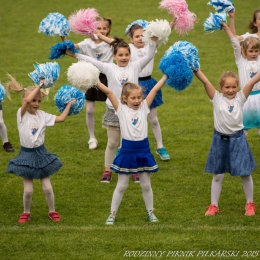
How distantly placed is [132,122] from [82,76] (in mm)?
746

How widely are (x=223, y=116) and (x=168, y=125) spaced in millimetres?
4417

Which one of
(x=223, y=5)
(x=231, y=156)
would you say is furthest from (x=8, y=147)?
(x=231, y=156)

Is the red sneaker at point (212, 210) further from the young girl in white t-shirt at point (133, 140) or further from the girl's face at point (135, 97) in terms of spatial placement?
the girl's face at point (135, 97)

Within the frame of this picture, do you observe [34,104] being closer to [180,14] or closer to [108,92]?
[108,92]

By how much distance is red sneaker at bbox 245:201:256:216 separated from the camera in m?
7.80

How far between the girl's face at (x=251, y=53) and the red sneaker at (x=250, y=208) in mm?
2074

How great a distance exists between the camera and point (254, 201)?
8.27 metres

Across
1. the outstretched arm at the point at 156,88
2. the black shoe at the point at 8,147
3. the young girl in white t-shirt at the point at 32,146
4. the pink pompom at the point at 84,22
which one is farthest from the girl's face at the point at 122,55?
the black shoe at the point at 8,147

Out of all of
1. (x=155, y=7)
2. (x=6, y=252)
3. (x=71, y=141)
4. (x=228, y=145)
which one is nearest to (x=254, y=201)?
(x=228, y=145)

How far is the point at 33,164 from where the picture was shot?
760cm

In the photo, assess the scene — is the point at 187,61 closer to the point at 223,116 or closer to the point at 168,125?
the point at 223,116

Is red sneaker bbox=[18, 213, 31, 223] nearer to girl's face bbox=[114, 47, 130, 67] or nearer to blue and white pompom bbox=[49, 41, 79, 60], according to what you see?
blue and white pompom bbox=[49, 41, 79, 60]

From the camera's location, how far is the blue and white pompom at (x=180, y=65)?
7.25 meters

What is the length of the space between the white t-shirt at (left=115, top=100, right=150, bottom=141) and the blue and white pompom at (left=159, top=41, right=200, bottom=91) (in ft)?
1.58
